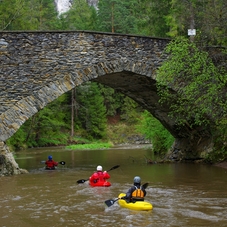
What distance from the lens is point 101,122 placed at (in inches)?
1580

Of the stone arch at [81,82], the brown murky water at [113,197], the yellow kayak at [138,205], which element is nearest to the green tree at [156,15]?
the stone arch at [81,82]

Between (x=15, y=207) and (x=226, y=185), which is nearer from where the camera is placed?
(x=15, y=207)

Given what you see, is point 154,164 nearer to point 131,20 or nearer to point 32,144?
point 32,144

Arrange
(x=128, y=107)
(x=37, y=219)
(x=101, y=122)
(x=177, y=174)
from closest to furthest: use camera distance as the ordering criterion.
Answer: (x=37, y=219) < (x=177, y=174) < (x=101, y=122) < (x=128, y=107)

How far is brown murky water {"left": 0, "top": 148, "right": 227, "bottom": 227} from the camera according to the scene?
23.8 feet

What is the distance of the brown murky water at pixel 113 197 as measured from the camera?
7.25 meters

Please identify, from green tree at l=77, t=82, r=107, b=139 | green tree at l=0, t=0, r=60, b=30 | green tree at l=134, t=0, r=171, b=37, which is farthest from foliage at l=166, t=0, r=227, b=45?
green tree at l=77, t=82, r=107, b=139

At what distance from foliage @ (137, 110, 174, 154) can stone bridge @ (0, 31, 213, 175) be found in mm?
6153

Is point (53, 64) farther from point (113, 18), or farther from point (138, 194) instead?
point (113, 18)

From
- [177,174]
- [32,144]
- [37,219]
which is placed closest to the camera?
[37,219]

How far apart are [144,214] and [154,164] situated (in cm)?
939

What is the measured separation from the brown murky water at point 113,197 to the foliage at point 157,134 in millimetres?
5161

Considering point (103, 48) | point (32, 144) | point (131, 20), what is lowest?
point (32, 144)

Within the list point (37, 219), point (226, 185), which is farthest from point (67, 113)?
point (37, 219)
